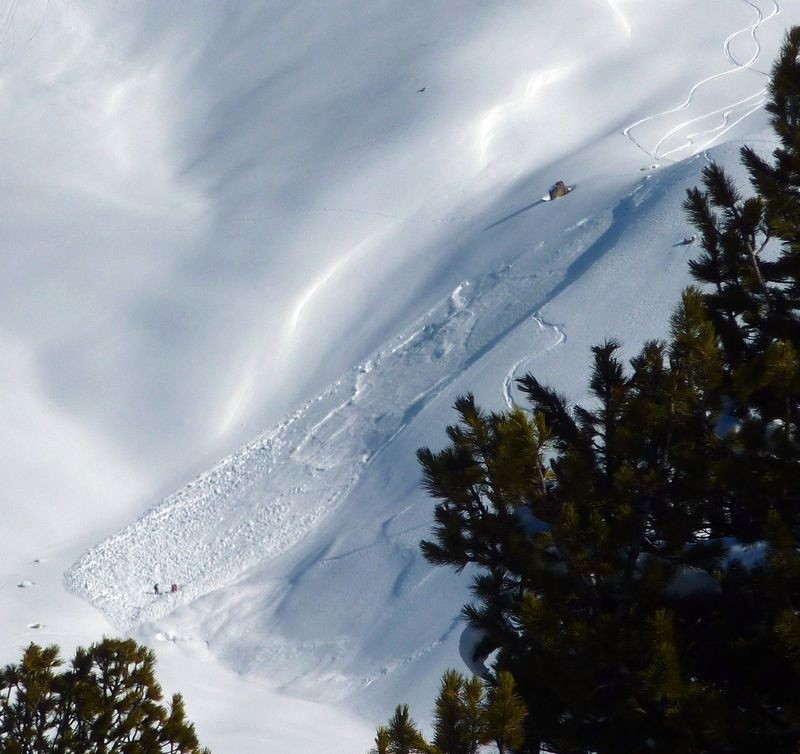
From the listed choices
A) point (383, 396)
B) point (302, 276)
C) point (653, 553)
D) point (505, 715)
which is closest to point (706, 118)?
point (302, 276)

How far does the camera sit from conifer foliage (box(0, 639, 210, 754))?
5.05 meters

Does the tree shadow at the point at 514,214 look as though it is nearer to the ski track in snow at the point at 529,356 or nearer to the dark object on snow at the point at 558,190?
the dark object on snow at the point at 558,190

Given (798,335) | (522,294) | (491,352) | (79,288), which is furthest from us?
(79,288)

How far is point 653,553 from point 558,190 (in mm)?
18480

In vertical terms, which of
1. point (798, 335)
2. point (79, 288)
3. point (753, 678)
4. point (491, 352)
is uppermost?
point (79, 288)

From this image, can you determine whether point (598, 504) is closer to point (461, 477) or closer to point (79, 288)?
point (461, 477)

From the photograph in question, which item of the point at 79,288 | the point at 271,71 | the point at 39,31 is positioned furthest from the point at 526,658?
the point at 39,31

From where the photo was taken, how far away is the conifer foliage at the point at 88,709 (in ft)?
16.6

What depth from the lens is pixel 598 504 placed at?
4113mm

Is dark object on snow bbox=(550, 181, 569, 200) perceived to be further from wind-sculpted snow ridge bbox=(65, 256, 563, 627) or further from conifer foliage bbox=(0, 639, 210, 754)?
conifer foliage bbox=(0, 639, 210, 754)

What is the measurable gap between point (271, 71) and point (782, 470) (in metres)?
31.3

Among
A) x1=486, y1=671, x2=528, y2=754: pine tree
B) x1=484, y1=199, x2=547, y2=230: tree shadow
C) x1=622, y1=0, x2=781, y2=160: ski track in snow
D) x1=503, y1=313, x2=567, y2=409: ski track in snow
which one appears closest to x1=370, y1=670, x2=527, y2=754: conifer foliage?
x1=486, y1=671, x2=528, y2=754: pine tree

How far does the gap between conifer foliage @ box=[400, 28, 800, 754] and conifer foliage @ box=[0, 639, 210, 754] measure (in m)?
1.91

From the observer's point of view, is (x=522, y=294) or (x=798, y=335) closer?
(x=798, y=335)
